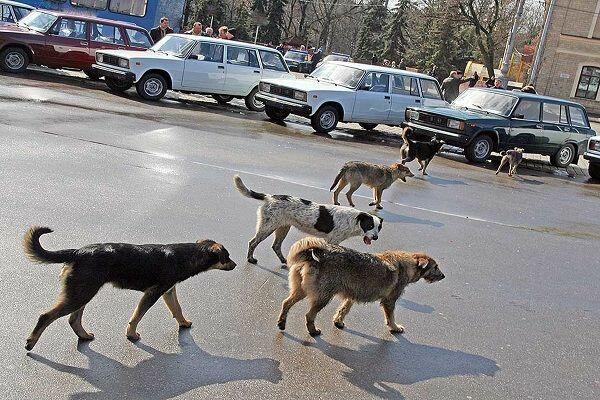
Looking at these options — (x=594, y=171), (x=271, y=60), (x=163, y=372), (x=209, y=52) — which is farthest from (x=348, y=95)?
(x=163, y=372)

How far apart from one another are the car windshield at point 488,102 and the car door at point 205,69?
6534mm

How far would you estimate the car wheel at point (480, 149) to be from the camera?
17688 millimetres

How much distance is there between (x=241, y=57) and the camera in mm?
20531

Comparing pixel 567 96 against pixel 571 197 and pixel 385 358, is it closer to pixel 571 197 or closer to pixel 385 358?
pixel 571 197

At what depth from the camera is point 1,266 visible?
606cm

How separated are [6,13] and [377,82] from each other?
1135 centimetres

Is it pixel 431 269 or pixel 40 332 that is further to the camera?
pixel 431 269

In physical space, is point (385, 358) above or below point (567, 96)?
below

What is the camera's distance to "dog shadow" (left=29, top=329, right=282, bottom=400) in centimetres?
450

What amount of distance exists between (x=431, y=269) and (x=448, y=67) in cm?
5739

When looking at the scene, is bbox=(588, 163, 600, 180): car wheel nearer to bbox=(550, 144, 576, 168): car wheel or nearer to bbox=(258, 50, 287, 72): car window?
bbox=(550, 144, 576, 168): car wheel

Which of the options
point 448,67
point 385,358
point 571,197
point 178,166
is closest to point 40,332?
point 385,358

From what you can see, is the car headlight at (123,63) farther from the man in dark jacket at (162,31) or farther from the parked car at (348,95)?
the man in dark jacket at (162,31)

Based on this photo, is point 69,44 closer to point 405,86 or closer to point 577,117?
point 405,86
